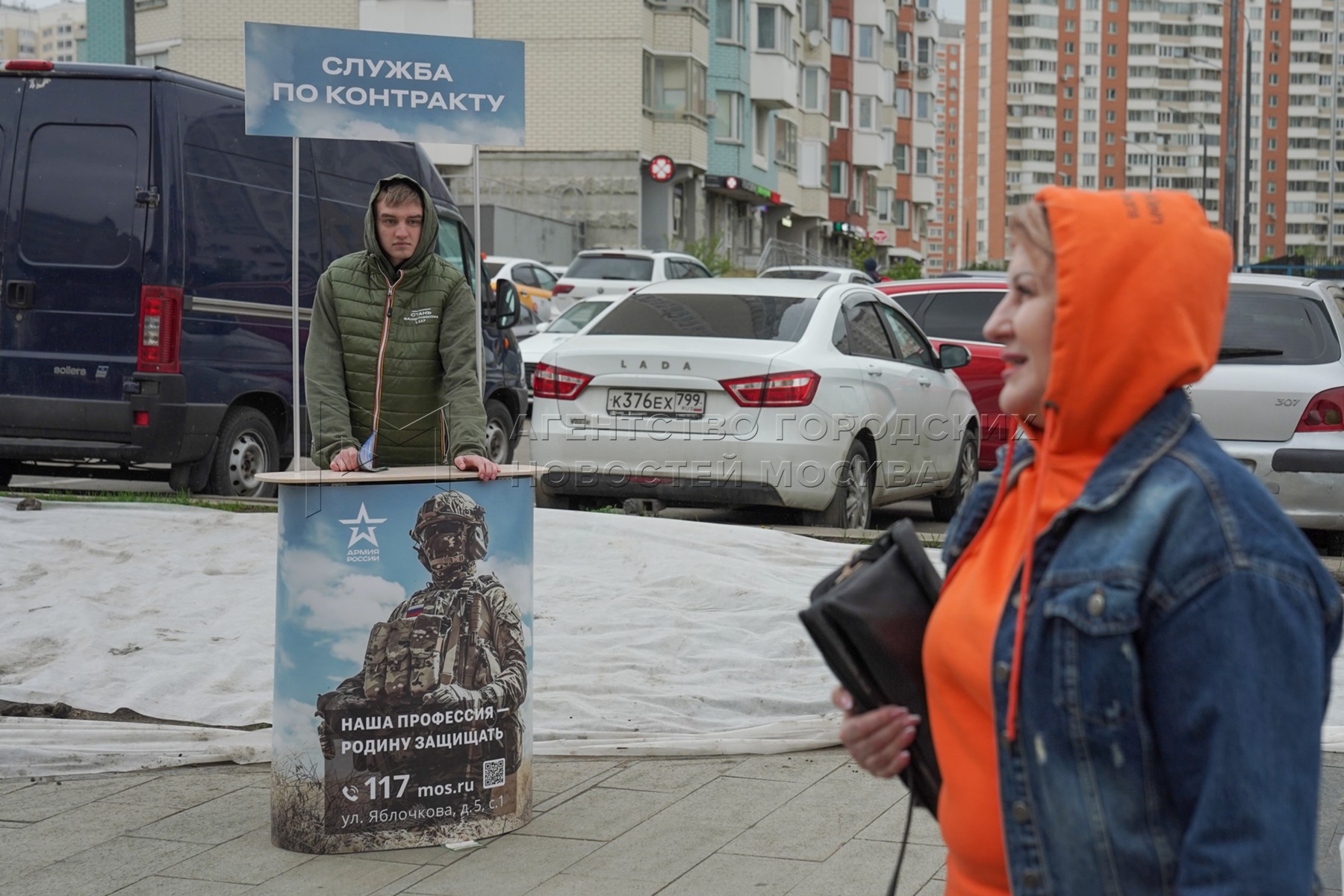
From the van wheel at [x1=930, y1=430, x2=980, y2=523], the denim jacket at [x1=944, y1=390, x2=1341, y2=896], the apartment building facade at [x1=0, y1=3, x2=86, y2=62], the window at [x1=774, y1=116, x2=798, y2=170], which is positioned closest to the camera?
the denim jacket at [x1=944, y1=390, x2=1341, y2=896]

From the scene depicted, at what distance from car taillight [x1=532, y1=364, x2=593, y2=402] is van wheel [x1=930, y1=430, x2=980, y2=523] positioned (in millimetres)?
3245

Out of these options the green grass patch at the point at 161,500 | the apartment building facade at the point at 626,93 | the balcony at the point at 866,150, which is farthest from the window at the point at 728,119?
the green grass patch at the point at 161,500

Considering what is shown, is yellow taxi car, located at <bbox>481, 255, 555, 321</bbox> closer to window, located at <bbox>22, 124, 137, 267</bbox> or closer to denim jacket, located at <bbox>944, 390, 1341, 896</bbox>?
window, located at <bbox>22, 124, 137, 267</bbox>

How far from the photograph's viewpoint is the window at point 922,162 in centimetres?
9219

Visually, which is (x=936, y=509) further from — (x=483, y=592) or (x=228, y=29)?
(x=228, y=29)

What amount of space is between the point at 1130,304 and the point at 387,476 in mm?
3048

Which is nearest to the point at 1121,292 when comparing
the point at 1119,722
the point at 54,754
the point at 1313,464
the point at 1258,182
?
the point at 1119,722

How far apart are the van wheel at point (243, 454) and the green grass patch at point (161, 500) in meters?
0.47

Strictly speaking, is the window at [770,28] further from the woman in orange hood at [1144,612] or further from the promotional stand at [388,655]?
the woman in orange hood at [1144,612]

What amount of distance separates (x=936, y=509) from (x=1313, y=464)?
345cm

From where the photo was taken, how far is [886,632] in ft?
7.23

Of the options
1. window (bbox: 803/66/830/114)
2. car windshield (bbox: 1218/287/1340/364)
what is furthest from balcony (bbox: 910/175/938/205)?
car windshield (bbox: 1218/287/1340/364)

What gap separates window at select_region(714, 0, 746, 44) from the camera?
52.7 m

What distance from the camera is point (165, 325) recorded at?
1052 centimetres
